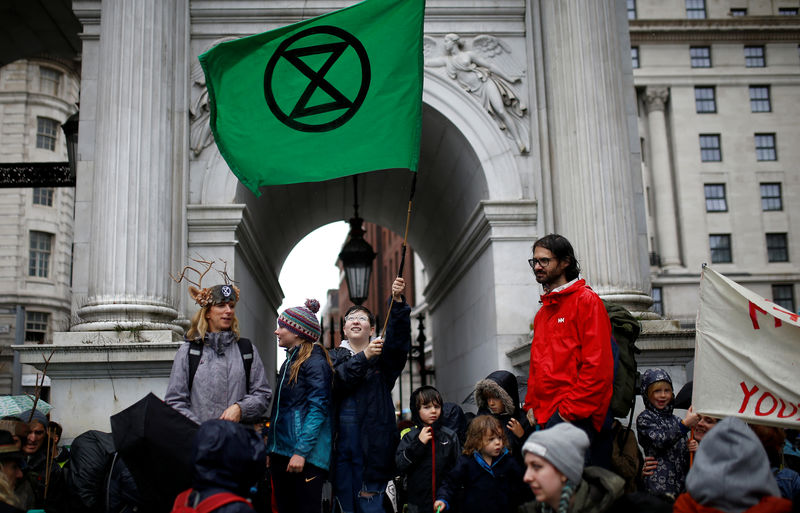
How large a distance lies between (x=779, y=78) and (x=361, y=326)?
56.8 m

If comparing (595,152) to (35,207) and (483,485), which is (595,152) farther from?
(35,207)

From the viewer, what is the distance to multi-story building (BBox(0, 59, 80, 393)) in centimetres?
3928

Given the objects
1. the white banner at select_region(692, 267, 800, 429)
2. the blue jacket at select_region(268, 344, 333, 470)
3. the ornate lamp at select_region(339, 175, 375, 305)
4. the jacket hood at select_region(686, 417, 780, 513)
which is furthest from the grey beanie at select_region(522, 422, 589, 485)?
the ornate lamp at select_region(339, 175, 375, 305)

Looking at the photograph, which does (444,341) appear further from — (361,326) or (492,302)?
(361,326)

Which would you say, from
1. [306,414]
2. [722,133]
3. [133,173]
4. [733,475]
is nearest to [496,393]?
[306,414]

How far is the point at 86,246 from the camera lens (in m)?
10.1

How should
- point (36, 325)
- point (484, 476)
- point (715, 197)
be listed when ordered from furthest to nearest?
point (715, 197), point (36, 325), point (484, 476)

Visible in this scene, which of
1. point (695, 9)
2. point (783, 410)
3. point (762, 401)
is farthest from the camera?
point (695, 9)

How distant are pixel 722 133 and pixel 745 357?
2094 inches

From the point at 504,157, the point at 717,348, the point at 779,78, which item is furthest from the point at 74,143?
the point at 779,78

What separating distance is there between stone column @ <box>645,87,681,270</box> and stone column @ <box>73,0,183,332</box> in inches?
1851

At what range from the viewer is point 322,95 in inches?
290

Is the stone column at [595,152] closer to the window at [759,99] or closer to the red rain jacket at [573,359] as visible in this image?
the red rain jacket at [573,359]

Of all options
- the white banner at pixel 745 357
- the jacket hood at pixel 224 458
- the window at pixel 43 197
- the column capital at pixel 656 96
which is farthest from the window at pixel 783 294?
the jacket hood at pixel 224 458
